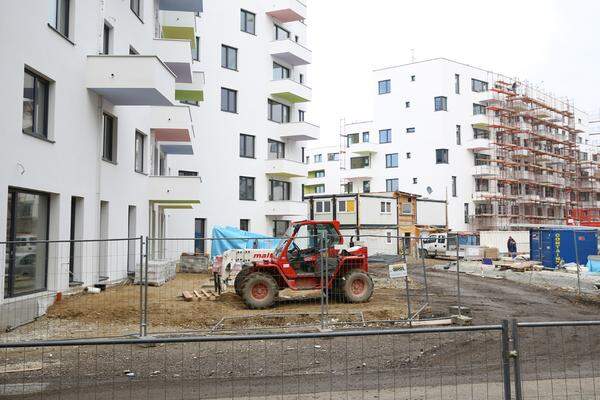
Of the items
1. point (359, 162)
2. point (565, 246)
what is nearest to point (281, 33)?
point (359, 162)

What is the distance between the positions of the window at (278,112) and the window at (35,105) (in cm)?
2827

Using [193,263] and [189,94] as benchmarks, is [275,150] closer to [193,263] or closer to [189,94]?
[189,94]

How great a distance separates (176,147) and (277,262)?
15620mm

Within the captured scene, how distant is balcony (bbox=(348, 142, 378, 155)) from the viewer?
60.0 meters

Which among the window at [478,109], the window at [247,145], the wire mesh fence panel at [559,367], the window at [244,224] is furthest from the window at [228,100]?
the wire mesh fence panel at [559,367]

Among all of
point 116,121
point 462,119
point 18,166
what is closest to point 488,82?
point 462,119

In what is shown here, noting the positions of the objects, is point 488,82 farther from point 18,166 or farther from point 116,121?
point 18,166

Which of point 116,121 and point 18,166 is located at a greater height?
point 116,121

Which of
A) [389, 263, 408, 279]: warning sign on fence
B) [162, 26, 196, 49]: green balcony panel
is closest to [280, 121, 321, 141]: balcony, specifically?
[162, 26, 196, 49]: green balcony panel

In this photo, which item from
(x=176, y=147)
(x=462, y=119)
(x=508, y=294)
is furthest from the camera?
(x=462, y=119)

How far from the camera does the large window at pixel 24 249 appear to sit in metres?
11.6

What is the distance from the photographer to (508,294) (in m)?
18.4

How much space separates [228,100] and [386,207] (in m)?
14.1

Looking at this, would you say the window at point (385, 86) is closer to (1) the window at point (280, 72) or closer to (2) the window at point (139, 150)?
(1) the window at point (280, 72)
